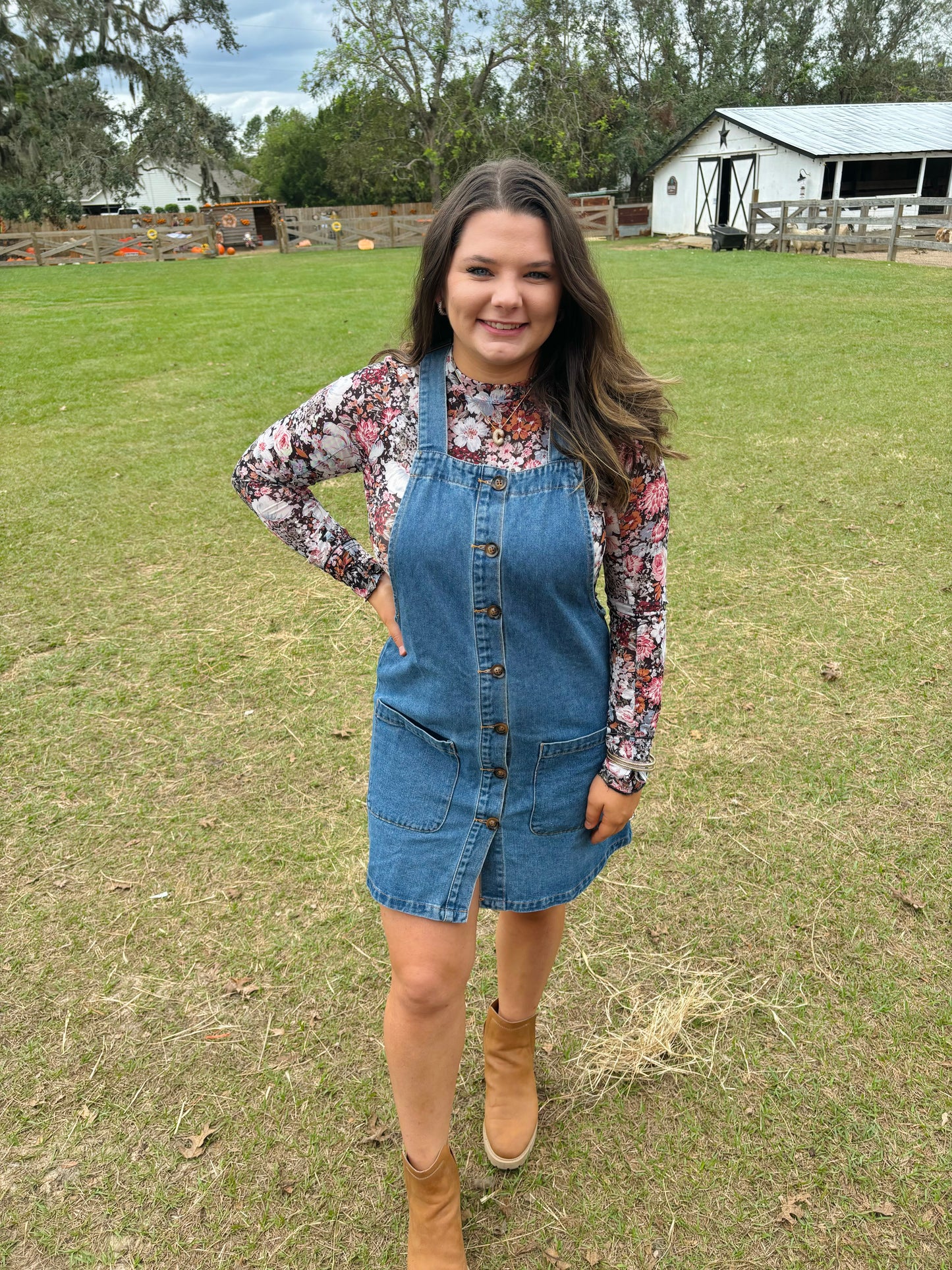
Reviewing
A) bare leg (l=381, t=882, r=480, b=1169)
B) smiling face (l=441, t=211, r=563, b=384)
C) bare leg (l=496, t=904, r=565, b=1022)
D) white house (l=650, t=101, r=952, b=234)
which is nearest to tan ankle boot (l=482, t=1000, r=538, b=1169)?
bare leg (l=496, t=904, r=565, b=1022)

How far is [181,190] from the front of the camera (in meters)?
62.4

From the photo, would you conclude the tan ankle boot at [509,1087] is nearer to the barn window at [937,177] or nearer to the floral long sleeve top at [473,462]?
the floral long sleeve top at [473,462]

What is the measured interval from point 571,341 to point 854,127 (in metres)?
33.1

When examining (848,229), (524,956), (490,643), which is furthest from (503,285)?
(848,229)

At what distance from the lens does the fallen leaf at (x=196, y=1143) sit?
2.19 meters

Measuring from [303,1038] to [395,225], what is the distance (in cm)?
3369

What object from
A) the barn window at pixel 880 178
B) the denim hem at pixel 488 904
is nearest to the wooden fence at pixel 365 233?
the barn window at pixel 880 178

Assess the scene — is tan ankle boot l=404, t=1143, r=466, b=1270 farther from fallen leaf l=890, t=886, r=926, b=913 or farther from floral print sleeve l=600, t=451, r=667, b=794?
fallen leaf l=890, t=886, r=926, b=913

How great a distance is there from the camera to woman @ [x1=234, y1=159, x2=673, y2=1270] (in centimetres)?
168

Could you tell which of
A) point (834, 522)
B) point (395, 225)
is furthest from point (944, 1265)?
point (395, 225)

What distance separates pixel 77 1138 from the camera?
2225mm

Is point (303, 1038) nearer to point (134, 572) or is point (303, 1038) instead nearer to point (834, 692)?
point (834, 692)

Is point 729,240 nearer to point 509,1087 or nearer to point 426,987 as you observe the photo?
point 509,1087

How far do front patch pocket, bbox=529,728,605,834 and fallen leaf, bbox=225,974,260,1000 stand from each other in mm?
1230
